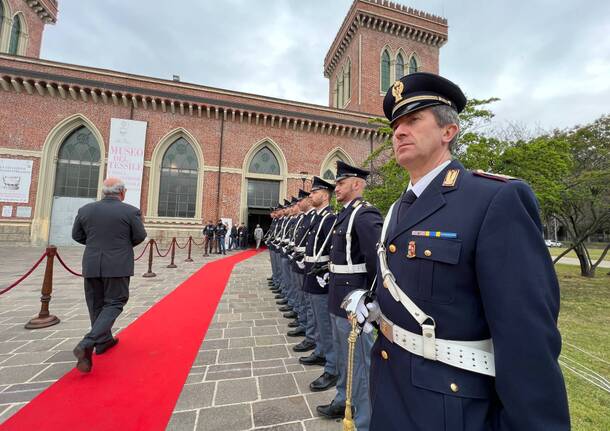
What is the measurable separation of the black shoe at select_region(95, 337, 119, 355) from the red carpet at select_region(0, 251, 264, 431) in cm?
7

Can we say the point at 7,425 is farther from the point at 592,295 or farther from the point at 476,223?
the point at 592,295

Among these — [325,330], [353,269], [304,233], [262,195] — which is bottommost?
[325,330]

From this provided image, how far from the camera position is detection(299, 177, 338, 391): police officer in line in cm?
290

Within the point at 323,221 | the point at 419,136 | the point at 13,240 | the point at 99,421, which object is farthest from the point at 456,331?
the point at 13,240

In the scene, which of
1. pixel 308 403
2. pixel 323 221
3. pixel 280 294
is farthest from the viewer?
pixel 280 294

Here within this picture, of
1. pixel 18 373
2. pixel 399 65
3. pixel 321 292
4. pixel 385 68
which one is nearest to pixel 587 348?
pixel 321 292

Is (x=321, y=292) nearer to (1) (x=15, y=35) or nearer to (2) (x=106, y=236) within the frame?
(2) (x=106, y=236)

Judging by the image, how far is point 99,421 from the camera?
7.41ft

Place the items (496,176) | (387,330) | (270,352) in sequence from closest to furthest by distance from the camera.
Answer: (496,176) → (387,330) → (270,352)

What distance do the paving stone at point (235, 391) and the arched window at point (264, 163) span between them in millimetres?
16711

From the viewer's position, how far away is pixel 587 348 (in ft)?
13.7

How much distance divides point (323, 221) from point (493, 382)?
103 inches

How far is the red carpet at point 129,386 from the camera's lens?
7.38 feet

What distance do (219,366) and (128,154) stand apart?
16764 millimetres
